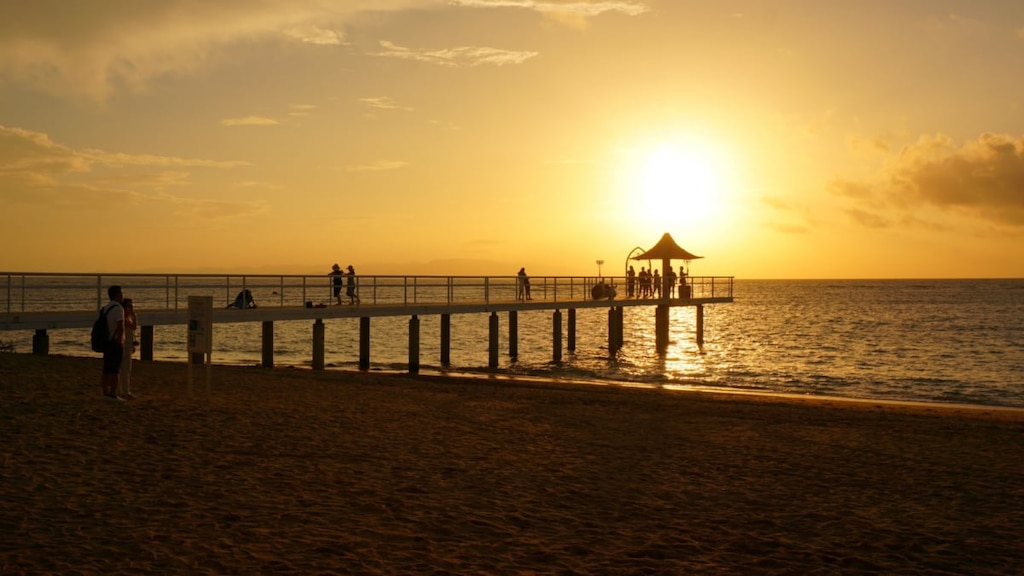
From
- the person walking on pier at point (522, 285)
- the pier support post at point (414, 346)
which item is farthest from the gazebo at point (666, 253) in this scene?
the pier support post at point (414, 346)

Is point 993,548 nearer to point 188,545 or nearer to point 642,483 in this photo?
point 642,483

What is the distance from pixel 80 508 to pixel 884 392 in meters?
26.3

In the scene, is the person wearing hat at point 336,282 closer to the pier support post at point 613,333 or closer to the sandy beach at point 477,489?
the sandy beach at point 477,489

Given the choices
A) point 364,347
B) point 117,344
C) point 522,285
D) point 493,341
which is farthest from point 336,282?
point 117,344

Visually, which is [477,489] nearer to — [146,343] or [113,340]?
[113,340]

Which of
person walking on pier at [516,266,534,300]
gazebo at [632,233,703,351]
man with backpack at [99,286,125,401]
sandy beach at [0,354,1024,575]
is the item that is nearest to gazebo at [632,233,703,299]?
gazebo at [632,233,703,351]

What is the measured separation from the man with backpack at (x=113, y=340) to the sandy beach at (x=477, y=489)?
12.9 inches

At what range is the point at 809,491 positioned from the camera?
985 centimetres

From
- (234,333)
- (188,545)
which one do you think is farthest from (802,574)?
(234,333)

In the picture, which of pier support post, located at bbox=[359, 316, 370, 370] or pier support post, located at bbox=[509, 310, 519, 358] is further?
pier support post, located at bbox=[509, 310, 519, 358]

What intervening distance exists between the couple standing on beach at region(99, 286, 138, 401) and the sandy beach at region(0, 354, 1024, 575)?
364mm

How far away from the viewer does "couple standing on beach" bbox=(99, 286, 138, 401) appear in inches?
533

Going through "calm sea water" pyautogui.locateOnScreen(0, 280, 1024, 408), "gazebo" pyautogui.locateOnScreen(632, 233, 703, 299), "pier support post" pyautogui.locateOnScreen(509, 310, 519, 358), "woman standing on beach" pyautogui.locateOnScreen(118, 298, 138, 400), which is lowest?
"calm sea water" pyautogui.locateOnScreen(0, 280, 1024, 408)

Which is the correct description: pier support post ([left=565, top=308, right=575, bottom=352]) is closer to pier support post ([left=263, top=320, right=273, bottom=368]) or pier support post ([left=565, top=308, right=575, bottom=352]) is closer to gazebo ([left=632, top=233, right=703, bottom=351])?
gazebo ([left=632, top=233, right=703, bottom=351])
